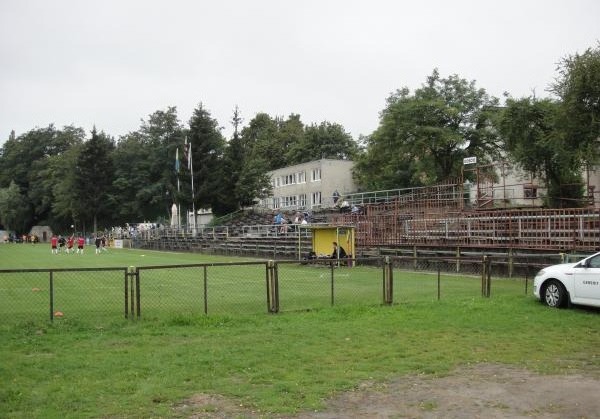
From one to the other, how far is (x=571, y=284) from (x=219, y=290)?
31.4 ft

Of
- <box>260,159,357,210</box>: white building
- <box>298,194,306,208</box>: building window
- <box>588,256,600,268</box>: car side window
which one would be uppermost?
<box>260,159,357,210</box>: white building

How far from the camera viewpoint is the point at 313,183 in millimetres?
72375

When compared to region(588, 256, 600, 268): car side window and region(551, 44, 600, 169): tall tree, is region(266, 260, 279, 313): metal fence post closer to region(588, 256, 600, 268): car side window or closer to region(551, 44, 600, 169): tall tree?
region(588, 256, 600, 268): car side window

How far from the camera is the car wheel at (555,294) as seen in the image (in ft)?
43.5

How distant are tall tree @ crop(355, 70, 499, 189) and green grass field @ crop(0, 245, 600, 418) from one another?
3404 cm

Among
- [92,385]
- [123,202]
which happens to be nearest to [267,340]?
[92,385]

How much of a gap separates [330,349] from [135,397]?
11.2 feet

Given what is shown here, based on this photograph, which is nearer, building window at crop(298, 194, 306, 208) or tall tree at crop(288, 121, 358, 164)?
building window at crop(298, 194, 306, 208)

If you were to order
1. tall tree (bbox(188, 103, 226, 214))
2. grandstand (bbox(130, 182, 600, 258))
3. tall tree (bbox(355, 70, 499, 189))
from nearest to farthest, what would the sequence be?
1. grandstand (bbox(130, 182, 600, 258))
2. tall tree (bbox(355, 70, 499, 189))
3. tall tree (bbox(188, 103, 226, 214))

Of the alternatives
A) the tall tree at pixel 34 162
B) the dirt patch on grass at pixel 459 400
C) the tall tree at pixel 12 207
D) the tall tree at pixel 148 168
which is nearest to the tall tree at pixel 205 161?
the tall tree at pixel 148 168

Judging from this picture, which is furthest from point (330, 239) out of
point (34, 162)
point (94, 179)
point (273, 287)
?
point (34, 162)

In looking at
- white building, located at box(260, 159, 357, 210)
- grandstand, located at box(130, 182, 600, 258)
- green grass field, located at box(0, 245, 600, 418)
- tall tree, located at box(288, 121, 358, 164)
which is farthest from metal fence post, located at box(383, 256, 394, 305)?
tall tree, located at box(288, 121, 358, 164)

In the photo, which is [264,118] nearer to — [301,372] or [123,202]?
[123,202]

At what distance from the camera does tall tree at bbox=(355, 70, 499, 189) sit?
48250 mm
